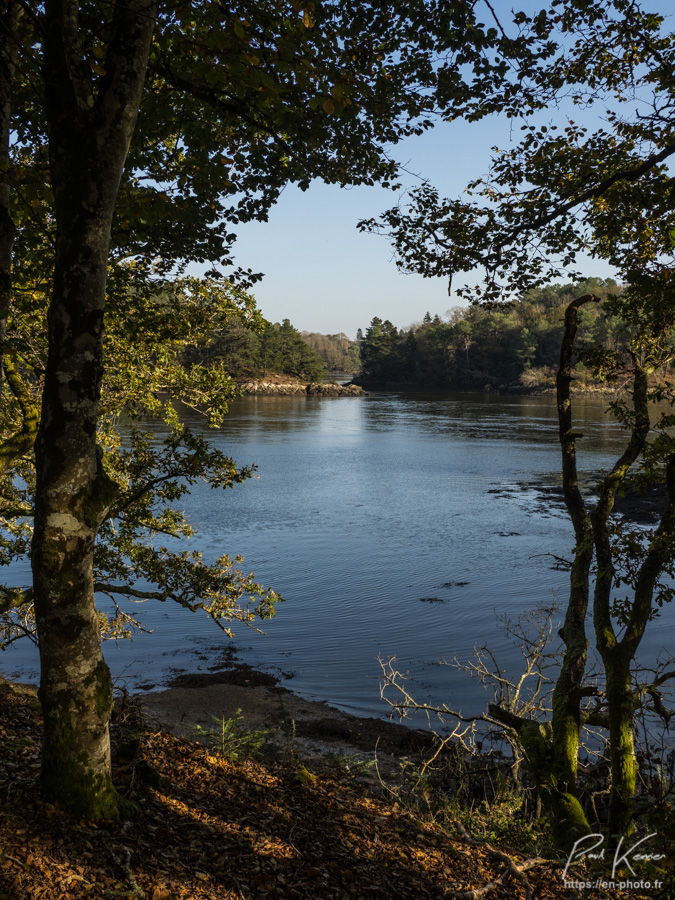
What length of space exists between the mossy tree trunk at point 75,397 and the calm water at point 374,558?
8.76 meters

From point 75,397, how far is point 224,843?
3211 mm

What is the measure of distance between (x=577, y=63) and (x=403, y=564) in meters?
16.1

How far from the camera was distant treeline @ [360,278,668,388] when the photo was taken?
101438 mm

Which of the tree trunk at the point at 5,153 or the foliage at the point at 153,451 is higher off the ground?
the tree trunk at the point at 5,153

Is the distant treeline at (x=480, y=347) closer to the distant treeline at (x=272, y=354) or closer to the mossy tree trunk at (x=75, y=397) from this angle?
the distant treeline at (x=272, y=354)

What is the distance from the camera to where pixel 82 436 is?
3.71 m

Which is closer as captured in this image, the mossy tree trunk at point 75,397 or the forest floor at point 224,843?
the forest floor at point 224,843

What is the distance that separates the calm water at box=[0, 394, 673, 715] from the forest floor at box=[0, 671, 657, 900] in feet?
21.1

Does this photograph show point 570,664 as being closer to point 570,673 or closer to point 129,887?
point 570,673

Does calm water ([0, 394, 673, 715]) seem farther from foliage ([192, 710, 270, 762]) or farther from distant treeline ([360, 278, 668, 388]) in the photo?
distant treeline ([360, 278, 668, 388])

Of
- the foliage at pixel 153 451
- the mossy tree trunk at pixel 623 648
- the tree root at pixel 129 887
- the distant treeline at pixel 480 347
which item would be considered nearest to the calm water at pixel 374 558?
the foliage at pixel 153 451

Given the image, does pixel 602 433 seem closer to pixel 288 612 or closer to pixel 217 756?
pixel 288 612

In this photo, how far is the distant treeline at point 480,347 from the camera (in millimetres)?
101438

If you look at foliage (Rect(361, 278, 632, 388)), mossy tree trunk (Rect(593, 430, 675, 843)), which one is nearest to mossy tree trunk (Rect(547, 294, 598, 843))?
mossy tree trunk (Rect(593, 430, 675, 843))
